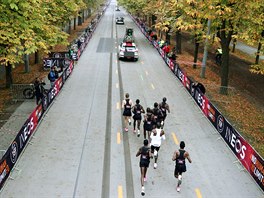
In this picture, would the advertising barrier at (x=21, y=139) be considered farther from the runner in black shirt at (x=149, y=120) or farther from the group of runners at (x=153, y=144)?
the runner in black shirt at (x=149, y=120)

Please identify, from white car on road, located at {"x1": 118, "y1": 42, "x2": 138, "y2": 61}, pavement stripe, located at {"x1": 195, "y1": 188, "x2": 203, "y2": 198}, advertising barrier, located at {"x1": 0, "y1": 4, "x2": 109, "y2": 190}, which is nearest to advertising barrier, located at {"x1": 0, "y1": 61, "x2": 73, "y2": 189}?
advertising barrier, located at {"x1": 0, "y1": 4, "x2": 109, "y2": 190}

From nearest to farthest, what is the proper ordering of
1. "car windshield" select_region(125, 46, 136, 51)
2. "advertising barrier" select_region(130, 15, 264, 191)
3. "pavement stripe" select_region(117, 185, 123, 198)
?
"pavement stripe" select_region(117, 185, 123, 198), "advertising barrier" select_region(130, 15, 264, 191), "car windshield" select_region(125, 46, 136, 51)

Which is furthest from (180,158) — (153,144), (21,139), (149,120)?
(21,139)

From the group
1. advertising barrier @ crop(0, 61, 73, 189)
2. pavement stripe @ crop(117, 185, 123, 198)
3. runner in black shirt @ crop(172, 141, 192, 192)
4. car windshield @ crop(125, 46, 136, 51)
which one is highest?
car windshield @ crop(125, 46, 136, 51)

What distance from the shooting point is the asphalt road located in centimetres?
1344

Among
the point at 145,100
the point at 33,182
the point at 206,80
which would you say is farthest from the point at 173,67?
the point at 33,182

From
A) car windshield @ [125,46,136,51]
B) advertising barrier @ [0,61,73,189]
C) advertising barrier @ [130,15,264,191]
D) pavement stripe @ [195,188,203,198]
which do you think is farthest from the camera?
car windshield @ [125,46,136,51]

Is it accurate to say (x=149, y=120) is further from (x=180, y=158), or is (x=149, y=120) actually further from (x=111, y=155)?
(x=180, y=158)

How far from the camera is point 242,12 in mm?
23547

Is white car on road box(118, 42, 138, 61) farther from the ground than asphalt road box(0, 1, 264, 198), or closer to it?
farther from the ground

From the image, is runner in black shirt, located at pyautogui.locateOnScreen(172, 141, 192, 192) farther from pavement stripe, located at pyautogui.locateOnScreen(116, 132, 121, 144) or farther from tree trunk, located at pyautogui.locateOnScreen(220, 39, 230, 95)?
tree trunk, located at pyautogui.locateOnScreen(220, 39, 230, 95)

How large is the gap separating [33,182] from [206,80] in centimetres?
2265

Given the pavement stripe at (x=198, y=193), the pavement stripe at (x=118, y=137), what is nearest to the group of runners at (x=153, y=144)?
the pavement stripe at (x=118, y=137)

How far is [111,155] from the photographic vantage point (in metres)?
16.1
